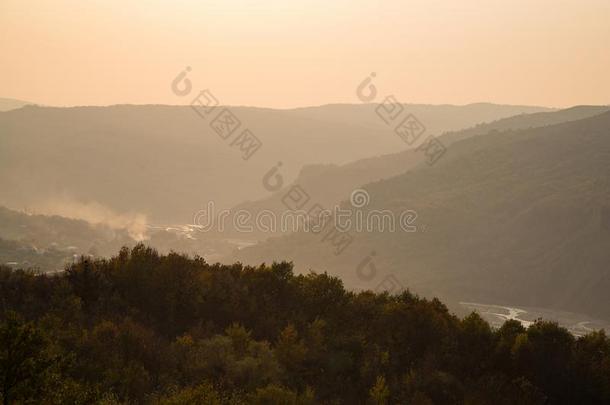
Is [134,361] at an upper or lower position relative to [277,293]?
lower

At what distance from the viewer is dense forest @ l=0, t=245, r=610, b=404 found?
106 ft

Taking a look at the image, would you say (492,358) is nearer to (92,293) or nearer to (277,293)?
(277,293)

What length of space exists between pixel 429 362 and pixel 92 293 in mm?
20357

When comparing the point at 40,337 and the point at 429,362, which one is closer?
the point at 40,337

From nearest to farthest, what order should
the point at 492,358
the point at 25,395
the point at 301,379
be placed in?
1. the point at 25,395
2. the point at 301,379
3. the point at 492,358

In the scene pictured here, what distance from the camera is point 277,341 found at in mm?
40906

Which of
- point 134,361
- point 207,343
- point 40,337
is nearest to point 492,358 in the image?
point 207,343

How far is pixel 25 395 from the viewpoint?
814 inches

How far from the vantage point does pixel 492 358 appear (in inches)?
1634

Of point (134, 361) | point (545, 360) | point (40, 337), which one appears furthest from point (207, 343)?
point (545, 360)

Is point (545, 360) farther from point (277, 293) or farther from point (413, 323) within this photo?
point (277, 293)

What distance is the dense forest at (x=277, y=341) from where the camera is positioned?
32.4 metres

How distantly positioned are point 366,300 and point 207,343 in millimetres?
14812

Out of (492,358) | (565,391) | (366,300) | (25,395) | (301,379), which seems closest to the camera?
(25,395)
